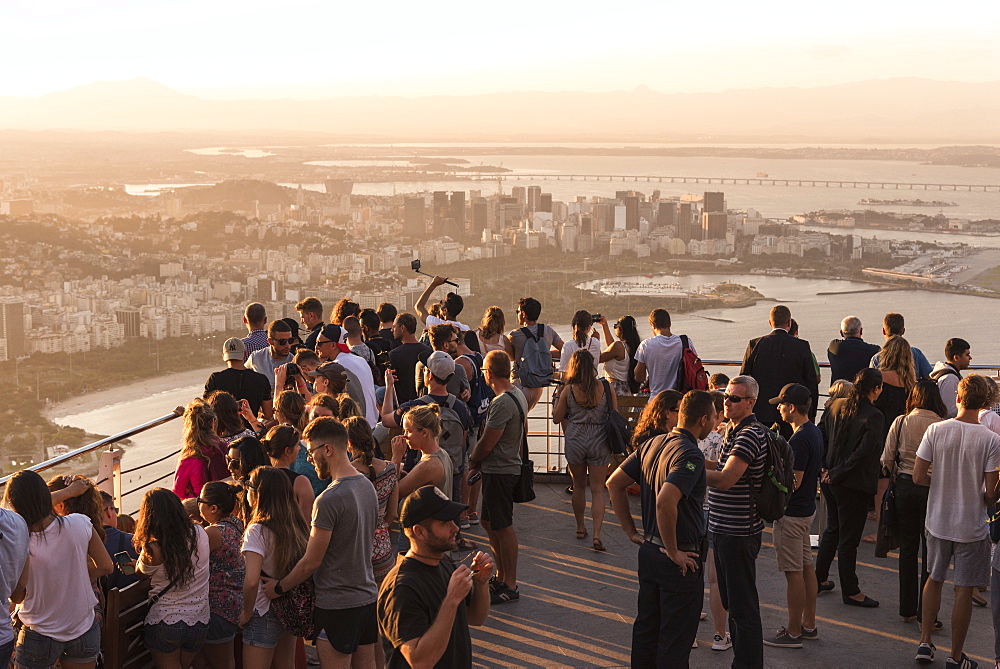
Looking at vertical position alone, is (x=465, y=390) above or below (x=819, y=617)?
above

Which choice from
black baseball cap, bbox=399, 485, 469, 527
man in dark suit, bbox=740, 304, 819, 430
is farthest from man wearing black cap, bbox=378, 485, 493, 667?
man in dark suit, bbox=740, 304, 819, 430

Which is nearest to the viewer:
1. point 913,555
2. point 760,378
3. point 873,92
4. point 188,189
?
point 913,555

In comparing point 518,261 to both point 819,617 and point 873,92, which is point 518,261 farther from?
point 873,92

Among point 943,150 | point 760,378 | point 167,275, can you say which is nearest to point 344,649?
point 760,378

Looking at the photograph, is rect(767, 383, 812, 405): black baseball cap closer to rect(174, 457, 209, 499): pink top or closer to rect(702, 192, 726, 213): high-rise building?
rect(174, 457, 209, 499): pink top

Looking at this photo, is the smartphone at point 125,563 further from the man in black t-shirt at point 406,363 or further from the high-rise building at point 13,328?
the high-rise building at point 13,328

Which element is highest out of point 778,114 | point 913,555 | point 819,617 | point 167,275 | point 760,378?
point 778,114
